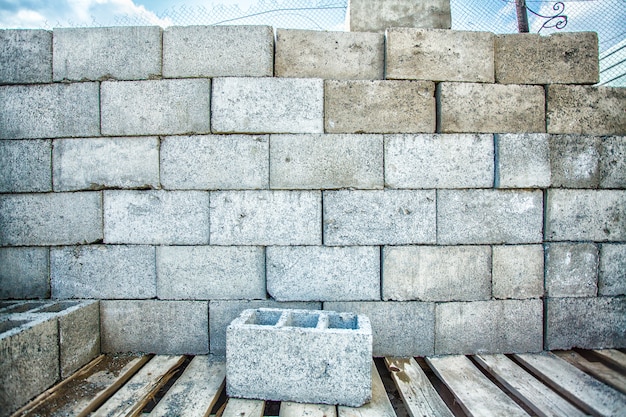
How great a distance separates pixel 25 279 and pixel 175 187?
5.14 feet

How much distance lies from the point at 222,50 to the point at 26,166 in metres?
2.01

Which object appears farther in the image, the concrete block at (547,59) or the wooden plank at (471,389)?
the concrete block at (547,59)

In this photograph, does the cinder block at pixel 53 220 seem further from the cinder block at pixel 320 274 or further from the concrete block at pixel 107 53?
the cinder block at pixel 320 274

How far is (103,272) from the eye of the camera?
9.28 feet

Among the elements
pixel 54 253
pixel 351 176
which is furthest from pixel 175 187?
pixel 351 176

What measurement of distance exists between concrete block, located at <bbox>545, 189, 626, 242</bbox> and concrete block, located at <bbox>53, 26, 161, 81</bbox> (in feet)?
12.2

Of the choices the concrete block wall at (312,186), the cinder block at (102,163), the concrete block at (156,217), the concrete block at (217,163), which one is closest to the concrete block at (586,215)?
the concrete block wall at (312,186)

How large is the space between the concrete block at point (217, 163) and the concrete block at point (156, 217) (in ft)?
0.40

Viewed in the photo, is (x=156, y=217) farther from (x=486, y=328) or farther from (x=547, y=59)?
(x=547, y=59)

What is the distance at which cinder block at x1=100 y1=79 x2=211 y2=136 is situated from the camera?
2811mm

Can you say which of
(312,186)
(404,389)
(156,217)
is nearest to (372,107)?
(312,186)

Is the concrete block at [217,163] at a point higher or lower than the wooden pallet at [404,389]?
higher

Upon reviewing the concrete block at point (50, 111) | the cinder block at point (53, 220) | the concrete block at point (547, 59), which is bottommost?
the cinder block at point (53, 220)

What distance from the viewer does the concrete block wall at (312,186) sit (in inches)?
110
